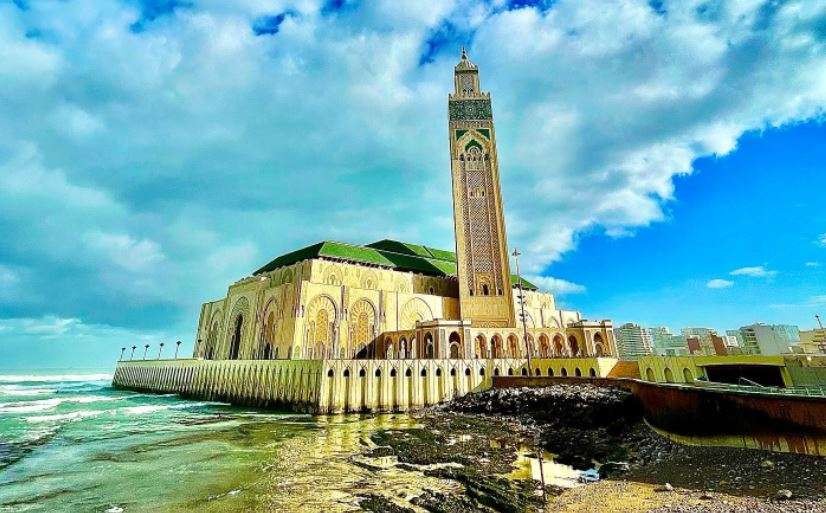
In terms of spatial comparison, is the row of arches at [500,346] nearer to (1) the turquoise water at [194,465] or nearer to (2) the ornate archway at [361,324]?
(2) the ornate archway at [361,324]

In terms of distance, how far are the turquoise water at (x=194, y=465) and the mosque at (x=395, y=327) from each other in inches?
156

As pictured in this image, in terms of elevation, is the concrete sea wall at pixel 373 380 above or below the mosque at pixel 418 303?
below

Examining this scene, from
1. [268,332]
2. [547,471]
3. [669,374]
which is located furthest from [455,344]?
[547,471]

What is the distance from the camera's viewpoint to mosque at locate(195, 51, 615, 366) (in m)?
39.7

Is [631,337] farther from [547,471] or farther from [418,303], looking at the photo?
[547,471]

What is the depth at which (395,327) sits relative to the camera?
146ft

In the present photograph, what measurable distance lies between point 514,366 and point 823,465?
2400 cm

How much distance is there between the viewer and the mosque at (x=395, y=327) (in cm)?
3009

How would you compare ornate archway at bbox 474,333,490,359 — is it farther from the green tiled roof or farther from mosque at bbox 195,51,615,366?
the green tiled roof

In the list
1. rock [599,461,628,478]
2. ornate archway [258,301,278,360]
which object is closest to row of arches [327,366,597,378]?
ornate archway [258,301,278,360]

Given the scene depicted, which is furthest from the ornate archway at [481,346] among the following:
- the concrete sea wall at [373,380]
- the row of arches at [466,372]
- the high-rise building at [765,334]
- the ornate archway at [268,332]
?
the high-rise building at [765,334]

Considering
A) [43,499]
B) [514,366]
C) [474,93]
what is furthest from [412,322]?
[43,499]

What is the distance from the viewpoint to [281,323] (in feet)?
132

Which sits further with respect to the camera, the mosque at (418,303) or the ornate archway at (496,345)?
the ornate archway at (496,345)
